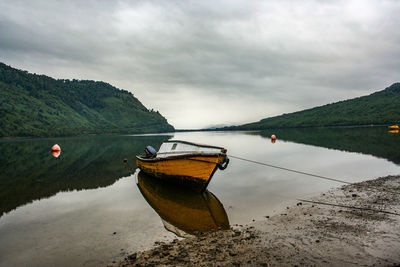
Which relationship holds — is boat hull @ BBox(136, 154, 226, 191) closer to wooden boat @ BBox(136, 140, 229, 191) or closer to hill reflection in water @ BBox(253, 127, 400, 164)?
wooden boat @ BBox(136, 140, 229, 191)

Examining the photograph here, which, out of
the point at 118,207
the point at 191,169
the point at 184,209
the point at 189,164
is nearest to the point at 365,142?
the point at 191,169

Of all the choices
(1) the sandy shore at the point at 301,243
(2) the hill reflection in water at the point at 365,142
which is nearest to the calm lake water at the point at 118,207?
(1) the sandy shore at the point at 301,243

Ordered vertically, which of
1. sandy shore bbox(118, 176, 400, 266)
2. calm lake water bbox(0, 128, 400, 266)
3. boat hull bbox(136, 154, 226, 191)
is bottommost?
calm lake water bbox(0, 128, 400, 266)

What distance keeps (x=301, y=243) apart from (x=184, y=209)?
682 centimetres

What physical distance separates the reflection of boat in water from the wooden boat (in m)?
0.82

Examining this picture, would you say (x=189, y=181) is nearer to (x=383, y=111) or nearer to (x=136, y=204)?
(x=136, y=204)

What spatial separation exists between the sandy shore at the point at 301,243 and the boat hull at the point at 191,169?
4980 millimetres

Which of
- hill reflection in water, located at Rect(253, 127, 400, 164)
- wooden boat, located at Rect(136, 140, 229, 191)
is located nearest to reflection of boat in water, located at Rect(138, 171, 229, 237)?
wooden boat, located at Rect(136, 140, 229, 191)

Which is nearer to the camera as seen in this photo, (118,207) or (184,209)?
(184,209)

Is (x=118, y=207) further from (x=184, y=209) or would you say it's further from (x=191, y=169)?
(x=191, y=169)

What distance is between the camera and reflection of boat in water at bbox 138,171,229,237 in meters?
10.8

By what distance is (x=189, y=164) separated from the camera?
51.2ft

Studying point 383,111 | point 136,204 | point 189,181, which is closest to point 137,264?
point 136,204

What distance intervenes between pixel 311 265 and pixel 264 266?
4.20 feet
